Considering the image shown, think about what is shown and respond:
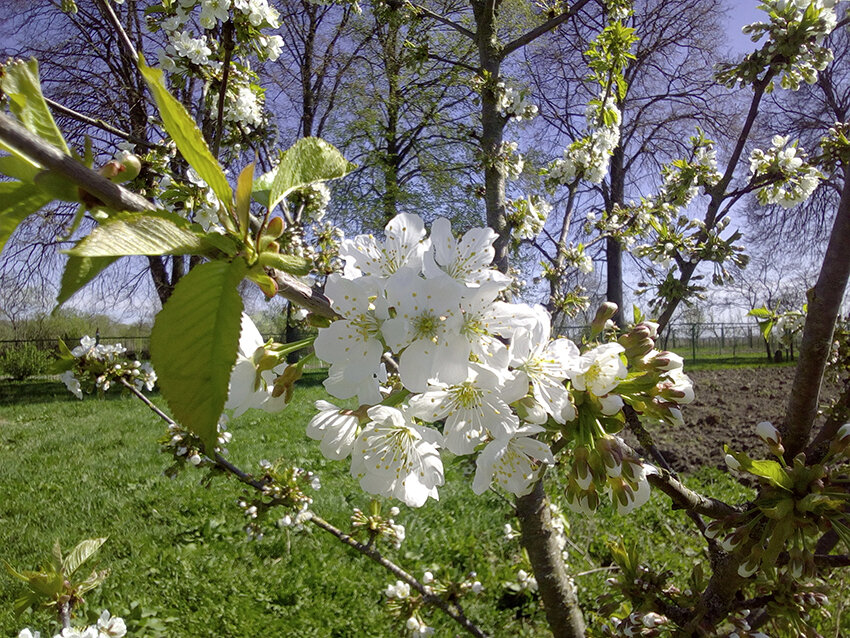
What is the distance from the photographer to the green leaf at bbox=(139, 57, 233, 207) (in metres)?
0.40

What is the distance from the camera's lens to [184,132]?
433 mm

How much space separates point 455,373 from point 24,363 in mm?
17046

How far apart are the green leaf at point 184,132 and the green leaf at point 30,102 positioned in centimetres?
9

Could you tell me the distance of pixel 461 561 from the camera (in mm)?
3873

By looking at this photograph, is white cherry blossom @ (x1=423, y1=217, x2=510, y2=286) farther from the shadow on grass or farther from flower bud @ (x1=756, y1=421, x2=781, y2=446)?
the shadow on grass

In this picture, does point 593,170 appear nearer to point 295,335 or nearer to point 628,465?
point 628,465

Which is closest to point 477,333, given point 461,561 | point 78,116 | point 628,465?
point 628,465

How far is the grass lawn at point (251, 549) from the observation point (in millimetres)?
3174

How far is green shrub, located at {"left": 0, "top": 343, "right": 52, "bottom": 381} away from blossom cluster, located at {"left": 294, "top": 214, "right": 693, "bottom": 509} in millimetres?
16371

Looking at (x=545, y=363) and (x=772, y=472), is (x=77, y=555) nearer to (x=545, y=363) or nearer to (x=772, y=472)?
(x=545, y=363)

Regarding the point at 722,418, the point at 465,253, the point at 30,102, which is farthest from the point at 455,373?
the point at 722,418

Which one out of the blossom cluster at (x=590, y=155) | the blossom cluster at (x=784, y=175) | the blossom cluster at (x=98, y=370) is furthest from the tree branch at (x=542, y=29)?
the blossom cluster at (x=98, y=370)

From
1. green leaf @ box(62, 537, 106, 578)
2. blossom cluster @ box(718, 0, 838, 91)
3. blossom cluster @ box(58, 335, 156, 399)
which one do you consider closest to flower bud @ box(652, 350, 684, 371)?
Result: green leaf @ box(62, 537, 106, 578)

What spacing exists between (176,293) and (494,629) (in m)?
3.41
